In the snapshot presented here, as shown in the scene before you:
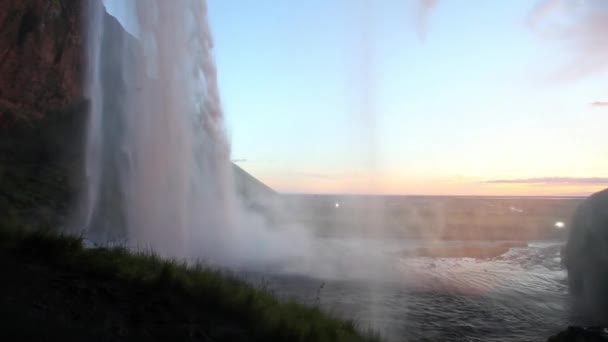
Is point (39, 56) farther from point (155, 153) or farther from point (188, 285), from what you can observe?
point (188, 285)

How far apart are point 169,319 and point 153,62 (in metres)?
Answer: 19.7

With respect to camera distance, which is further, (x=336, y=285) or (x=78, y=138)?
(x=78, y=138)

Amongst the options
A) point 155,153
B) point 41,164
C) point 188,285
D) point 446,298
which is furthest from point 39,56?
point 446,298

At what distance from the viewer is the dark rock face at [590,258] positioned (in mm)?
13359

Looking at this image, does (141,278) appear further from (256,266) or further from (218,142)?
(218,142)

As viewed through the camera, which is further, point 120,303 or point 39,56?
point 39,56

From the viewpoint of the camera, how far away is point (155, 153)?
67.0 feet

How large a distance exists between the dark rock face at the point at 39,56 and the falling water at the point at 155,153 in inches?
54.8

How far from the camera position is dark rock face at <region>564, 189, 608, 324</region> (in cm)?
1336

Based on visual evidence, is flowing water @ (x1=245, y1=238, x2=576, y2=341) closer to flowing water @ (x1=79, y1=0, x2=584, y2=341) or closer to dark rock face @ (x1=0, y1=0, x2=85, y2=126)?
flowing water @ (x1=79, y1=0, x2=584, y2=341)

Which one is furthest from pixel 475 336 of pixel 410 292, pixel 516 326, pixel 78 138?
pixel 78 138

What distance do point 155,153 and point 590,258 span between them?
19452mm

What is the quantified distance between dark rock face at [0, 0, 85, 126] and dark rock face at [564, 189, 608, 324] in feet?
93.3

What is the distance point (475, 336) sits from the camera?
10258 mm
